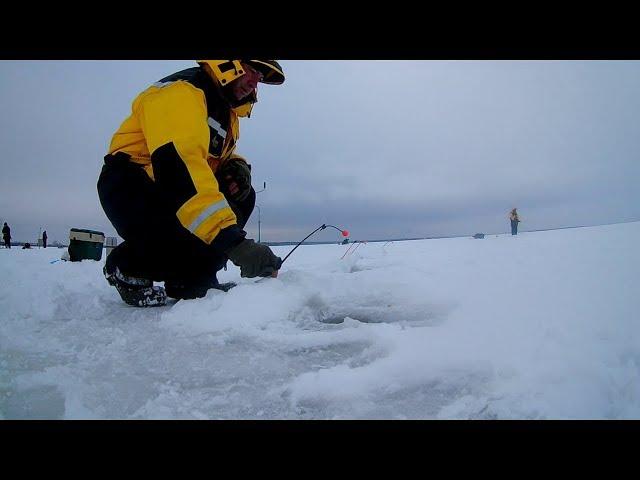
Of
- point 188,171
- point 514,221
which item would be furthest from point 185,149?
point 514,221

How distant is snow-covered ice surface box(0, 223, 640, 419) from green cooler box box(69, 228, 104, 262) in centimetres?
414

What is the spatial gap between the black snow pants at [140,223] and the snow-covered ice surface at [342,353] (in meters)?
0.32

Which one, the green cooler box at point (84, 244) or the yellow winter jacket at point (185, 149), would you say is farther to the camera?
the green cooler box at point (84, 244)

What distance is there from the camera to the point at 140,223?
184cm

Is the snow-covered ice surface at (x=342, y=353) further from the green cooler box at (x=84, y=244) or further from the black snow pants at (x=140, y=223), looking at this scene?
the green cooler box at (x=84, y=244)

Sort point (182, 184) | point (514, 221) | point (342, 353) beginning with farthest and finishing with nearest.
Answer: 1. point (514, 221)
2. point (182, 184)
3. point (342, 353)

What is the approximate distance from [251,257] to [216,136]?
0.82 metres

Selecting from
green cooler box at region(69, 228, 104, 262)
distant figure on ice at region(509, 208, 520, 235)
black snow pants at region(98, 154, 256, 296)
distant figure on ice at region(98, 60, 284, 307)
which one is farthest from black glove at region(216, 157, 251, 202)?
distant figure on ice at region(509, 208, 520, 235)

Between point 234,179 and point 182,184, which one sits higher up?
point 234,179

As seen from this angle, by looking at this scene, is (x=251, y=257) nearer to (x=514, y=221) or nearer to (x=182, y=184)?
(x=182, y=184)

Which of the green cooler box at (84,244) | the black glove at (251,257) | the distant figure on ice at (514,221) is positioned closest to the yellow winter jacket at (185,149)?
the black glove at (251,257)

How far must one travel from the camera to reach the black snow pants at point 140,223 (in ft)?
5.98
